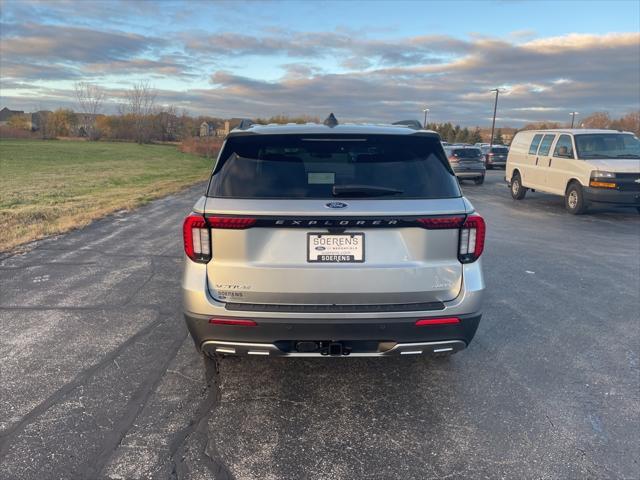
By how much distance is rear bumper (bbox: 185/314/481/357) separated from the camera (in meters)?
3.01

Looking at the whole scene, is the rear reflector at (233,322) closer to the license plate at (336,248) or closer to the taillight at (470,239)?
Answer: the license plate at (336,248)

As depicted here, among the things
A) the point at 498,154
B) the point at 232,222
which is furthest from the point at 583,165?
the point at 498,154

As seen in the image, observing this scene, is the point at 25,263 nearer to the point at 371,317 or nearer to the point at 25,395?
the point at 25,395

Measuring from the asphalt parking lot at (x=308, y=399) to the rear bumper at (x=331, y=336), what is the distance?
473mm

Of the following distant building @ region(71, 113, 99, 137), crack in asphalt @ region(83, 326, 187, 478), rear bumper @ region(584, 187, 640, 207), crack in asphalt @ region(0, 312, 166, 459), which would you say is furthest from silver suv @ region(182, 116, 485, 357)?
distant building @ region(71, 113, 99, 137)

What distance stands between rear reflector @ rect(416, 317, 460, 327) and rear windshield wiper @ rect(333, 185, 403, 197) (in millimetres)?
817

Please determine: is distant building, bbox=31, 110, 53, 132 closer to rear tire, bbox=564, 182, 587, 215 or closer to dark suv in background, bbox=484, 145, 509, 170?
dark suv in background, bbox=484, 145, 509, 170

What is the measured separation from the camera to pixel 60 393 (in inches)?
135

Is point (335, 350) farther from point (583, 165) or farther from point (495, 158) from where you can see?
point (495, 158)

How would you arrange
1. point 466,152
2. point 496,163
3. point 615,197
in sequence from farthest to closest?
point 496,163
point 466,152
point 615,197

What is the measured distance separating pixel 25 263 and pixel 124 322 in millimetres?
3183

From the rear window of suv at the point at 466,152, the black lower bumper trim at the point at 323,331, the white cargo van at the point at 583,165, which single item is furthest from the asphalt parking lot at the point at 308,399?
the rear window of suv at the point at 466,152

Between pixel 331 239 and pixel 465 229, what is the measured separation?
0.85 m

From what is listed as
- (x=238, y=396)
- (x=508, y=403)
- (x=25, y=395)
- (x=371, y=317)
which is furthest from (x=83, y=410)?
(x=508, y=403)
